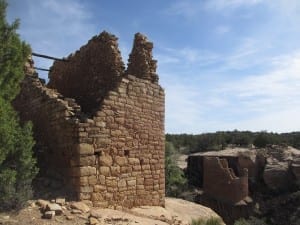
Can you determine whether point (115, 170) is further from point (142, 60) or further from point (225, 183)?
point (225, 183)

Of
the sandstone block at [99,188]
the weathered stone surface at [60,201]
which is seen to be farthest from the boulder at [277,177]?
the weathered stone surface at [60,201]

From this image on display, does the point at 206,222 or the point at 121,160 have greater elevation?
the point at 121,160

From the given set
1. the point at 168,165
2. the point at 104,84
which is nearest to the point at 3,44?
the point at 104,84

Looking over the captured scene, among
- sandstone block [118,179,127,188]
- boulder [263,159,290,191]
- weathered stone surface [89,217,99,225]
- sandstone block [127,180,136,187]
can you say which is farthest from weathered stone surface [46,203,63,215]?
boulder [263,159,290,191]

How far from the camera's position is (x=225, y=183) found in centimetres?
2717

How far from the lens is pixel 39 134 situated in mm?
10172

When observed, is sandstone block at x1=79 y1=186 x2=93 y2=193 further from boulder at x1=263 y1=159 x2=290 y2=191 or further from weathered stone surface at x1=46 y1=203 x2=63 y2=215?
boulder at x1=263 y1=159 x2=290 y2=191

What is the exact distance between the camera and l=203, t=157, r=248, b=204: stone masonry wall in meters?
27.0

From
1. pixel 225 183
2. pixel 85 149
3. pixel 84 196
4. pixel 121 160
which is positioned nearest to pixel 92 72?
pixel 121 160

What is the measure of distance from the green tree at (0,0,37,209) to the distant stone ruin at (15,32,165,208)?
122 centimetres

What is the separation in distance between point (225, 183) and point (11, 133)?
21.5 m

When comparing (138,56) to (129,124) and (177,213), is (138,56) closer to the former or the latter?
(129,124)

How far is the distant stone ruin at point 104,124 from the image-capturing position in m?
8.88

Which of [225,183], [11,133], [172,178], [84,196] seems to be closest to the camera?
[11,133]
